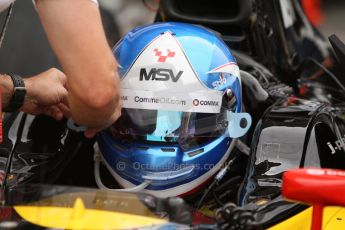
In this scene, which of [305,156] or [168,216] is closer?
[168,216]

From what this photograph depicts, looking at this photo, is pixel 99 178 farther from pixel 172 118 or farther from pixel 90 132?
pixel 172 118

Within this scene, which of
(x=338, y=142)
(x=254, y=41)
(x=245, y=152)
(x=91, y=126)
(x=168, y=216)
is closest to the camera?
(x=168, y=216)

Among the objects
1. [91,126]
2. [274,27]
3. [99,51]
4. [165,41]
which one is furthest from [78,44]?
[274,27]

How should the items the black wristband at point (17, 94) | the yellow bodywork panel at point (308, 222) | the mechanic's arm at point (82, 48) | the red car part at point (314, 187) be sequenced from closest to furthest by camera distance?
the red car part at point (314, 187) < the mechanic's arm at point (82, 48) < the yellow bodywork panel at point (308, 222) < the black wristband at point (17, 94)

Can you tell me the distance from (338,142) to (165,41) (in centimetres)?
64

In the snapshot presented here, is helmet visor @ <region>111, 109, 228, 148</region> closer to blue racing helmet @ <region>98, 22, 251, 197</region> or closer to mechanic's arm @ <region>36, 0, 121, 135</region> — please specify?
blue racing helmet @ <region>98, 22, 251, 197</region>

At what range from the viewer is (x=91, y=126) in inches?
98.7

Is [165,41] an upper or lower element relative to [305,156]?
upper

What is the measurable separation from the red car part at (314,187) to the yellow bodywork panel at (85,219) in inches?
12.2

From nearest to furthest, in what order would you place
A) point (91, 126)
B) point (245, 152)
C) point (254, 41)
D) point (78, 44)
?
1. point (78, 44)
2. point (91, 126)
3. point (245, 152)
4. point (254, 41)

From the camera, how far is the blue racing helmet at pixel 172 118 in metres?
2.65

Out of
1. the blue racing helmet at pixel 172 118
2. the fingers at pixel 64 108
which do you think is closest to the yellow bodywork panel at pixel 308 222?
the blue racing helmet at pixel 172 118

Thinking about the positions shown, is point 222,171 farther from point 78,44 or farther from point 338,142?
point 78,44

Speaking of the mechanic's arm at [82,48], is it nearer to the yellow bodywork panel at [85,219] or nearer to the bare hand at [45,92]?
the yellow bodywork panel at [85,219]
